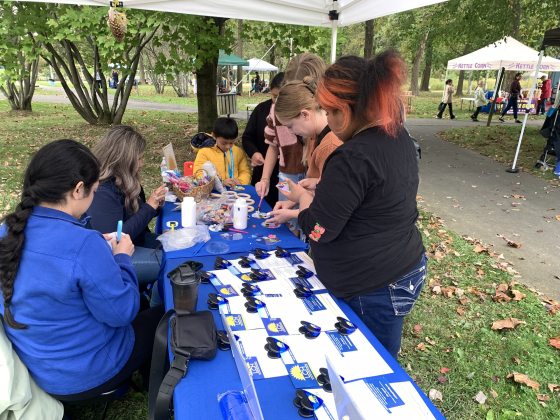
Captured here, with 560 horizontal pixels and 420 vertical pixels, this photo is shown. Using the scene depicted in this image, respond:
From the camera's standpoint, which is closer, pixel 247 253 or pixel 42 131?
pixel 247 253

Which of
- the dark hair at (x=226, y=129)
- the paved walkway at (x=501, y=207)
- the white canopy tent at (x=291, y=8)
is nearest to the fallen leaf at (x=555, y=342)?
the paved walkway at (x=501, y=207)

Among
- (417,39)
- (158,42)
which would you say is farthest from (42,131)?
(417,39)

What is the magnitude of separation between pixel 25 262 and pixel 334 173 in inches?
44.8

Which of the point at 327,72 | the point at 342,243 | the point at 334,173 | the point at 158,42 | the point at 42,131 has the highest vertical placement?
the point at 158,42

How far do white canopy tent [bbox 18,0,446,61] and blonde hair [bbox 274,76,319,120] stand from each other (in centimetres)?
159

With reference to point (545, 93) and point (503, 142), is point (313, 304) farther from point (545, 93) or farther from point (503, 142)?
point (545, 93)

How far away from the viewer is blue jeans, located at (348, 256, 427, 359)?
5.58ft

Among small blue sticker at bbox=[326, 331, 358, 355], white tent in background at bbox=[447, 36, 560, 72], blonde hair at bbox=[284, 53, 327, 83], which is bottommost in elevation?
small blue sticker at bbox=[326, 331, 358, 355]

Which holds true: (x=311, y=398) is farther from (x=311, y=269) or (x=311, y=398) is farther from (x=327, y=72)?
(x=327, y=72)

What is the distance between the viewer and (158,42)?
22.0 feet

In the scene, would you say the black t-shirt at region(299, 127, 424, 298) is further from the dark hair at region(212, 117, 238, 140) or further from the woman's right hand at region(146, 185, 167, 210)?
the dark hair at region(212, 117, 238, 140)

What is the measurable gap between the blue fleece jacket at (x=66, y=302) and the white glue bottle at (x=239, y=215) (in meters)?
0.96

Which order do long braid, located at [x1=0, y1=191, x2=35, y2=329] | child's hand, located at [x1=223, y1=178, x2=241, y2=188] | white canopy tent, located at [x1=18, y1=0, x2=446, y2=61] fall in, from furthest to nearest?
child's hand, located at [x1=223, y1=178, x2=241, y2=188]
white canopy tent, located at [x1=18, y1=0, x2=446, y2=61]
long braid, located at [x1=0, y1=191, x2=35, y2=329]

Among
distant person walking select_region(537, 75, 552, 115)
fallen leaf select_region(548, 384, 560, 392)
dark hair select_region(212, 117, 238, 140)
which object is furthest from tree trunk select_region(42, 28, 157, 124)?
distant person walking select_region(537, 75, 552, 115)
